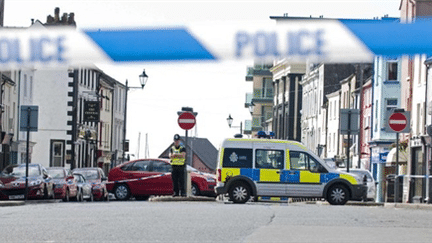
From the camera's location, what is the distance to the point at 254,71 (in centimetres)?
13750

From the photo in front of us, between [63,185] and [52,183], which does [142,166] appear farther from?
[52,183]

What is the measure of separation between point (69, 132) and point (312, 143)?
78.3 ft

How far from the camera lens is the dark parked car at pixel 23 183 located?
34.1m

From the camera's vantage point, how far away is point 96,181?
4234 cm

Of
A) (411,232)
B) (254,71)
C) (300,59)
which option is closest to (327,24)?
(300,59)

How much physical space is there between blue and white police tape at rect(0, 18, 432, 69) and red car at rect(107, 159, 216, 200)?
101 feet

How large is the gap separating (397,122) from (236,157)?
627 cm

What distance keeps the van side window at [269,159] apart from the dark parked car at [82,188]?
41.6 ft

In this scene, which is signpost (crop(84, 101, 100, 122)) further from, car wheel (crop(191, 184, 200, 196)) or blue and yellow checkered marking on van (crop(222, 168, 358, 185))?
blue and yellow checkered marking on van (crop(222, 168, 358, 185))

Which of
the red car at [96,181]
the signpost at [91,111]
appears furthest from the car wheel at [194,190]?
the signpost at [91,111]

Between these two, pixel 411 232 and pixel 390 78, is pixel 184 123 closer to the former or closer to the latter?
pixel 411 232

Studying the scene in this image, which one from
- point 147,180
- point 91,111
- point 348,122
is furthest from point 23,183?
point 91,111

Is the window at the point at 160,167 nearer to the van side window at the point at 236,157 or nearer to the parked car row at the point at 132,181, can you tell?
the parked car row at the point at 132,181

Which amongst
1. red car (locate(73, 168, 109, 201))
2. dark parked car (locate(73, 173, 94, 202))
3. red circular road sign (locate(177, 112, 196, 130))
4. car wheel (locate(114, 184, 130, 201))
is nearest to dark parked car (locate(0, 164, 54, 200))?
car wheel (locate(114, 184, 130, 201))
